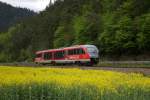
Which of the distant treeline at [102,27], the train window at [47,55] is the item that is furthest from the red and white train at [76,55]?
the distant treeline at [102,27]

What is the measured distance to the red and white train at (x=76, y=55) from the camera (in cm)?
5006

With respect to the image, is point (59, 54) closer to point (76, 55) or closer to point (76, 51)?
point (76, 51)

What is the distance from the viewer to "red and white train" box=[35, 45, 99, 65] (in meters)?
50.1

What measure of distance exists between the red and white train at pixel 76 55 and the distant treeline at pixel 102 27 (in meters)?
9.61

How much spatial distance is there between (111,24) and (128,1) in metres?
4.58

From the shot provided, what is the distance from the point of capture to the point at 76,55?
170 ft

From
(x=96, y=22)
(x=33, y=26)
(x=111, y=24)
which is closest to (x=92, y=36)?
(x=96, y=22)

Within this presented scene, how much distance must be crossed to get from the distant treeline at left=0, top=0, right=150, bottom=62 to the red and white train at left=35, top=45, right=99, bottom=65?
9.61 m

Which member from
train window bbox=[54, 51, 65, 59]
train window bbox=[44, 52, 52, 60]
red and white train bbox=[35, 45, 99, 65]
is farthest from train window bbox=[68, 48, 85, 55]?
train window bbox=[44, 52, 52, 60]

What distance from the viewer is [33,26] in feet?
445

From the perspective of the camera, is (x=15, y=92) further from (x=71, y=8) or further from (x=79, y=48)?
(x=71, y=8)

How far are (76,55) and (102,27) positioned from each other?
2329cm

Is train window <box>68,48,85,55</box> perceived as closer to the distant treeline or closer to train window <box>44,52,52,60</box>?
train window <box>44,52,52,60</box>

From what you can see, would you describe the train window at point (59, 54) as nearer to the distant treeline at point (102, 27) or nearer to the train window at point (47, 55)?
the train window at point (47, 55)
